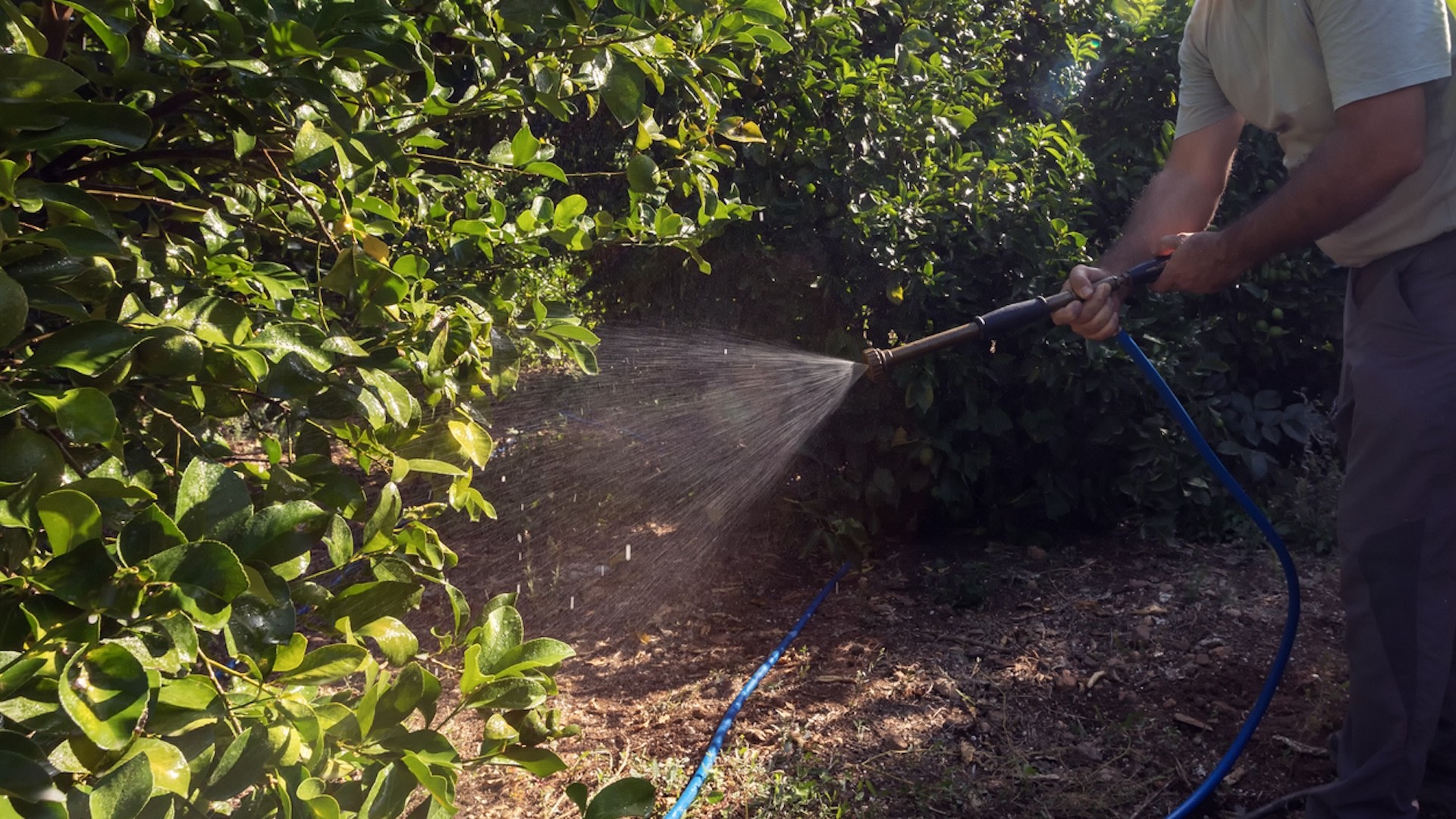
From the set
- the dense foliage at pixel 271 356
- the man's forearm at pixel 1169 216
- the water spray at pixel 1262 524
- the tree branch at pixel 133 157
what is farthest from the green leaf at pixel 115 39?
the man's forearm at pixel 1169 216

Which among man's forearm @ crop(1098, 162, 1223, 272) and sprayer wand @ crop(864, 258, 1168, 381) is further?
man's forearm @ crop(1098, 162, 1223, 272)

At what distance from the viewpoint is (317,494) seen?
131 centimetres

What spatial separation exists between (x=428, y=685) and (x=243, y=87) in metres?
0.72

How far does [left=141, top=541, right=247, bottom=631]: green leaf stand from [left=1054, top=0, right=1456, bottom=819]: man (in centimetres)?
209

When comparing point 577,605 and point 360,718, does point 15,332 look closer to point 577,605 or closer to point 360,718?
point 360,718

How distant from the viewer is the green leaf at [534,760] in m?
1.29

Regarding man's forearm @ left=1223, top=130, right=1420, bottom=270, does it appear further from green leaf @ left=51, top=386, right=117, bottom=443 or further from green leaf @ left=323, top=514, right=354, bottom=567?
green leaf @ left=51, top=386, right=117, bottom=443

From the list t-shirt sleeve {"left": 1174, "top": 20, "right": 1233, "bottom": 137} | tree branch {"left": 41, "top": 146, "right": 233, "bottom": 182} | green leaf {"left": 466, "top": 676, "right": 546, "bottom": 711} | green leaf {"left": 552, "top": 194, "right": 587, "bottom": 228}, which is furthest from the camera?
t-shirt sleeve {"left": 1174, "top": 20, "right": 1233, "bottom": 137}

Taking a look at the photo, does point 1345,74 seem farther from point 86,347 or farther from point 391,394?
point 86,347

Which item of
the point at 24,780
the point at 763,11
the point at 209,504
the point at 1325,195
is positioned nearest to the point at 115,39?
the point at 209,504

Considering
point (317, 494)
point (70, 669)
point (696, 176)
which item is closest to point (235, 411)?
point (317, 494)

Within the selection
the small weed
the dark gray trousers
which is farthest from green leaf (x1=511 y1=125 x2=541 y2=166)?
the small weed

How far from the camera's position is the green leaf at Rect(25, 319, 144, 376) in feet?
3.25

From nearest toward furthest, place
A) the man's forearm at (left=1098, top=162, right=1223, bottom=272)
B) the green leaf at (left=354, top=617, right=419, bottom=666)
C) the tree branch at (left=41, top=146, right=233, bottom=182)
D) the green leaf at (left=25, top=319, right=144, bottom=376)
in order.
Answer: the green leaf at (left=25, top=319, right=144, bottom=376) → the green leaf at (left=354, top=617, right=419, bottom=666) → the tree branch at (left=41, top=146, right=233, bottom=182) → the man's forearm at (left=1098, top=162, right=1223, bottom=272)
